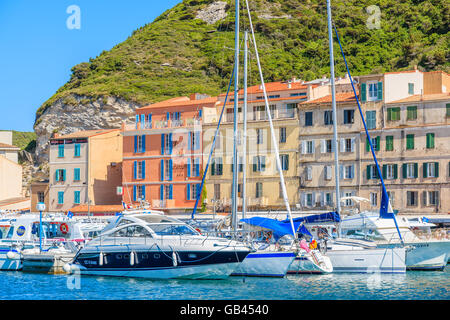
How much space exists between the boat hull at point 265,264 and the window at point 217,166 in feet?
80.4

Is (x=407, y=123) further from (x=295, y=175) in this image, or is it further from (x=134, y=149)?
(x=134, y=149)

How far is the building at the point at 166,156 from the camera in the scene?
54.8 m

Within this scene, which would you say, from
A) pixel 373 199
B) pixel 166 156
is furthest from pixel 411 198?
pixel 166 156

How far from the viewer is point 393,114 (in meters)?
48.1

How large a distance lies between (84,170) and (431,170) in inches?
1135

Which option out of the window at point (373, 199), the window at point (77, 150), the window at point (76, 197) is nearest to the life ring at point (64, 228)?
the window at point (373, 199)

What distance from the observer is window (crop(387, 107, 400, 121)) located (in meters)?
47.9

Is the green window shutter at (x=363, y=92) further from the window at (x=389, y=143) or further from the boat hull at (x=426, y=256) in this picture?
the boat hull at (x=426, y=256)

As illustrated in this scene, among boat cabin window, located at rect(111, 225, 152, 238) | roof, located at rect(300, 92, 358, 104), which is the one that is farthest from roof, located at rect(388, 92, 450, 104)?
boat cabin window, located at rect(111, 225, 152, 238)

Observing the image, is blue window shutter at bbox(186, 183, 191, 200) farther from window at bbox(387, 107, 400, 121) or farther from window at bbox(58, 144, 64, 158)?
window at bbox(387, 107, 400, 121)

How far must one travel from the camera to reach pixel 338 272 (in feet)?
100

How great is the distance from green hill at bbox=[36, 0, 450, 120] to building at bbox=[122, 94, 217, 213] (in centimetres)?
1670

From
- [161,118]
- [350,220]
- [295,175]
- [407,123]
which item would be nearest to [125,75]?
[161,118]
